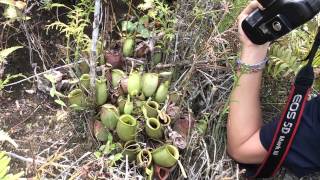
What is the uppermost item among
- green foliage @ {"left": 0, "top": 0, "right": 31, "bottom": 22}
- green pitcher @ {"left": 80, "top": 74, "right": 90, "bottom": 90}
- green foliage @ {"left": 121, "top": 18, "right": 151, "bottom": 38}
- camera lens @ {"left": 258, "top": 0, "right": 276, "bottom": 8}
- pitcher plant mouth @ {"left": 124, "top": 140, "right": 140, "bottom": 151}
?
camera lens @ {"left": 258, "top": 0, "right": 276, "bottom": 8}

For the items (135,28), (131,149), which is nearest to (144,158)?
(131,149)

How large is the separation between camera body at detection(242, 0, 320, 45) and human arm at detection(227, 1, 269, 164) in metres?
0.05

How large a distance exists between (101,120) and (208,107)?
1.42 ft

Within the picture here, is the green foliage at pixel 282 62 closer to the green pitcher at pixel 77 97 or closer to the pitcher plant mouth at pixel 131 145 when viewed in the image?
the pitcher plant mouth at pixel 131 145

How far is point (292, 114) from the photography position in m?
1.85

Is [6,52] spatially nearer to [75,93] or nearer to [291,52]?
[75,93]

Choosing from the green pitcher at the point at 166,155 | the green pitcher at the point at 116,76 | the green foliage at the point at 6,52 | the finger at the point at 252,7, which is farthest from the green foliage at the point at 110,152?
the finger at the point at 252,7

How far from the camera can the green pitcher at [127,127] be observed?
6.05ft

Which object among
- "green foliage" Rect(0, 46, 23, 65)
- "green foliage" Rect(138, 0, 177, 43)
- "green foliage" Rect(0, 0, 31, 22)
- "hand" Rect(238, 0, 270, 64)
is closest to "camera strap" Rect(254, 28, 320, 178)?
"hand" Rect(238, 0, 270, 64)

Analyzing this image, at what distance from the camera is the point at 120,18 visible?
2412 mm

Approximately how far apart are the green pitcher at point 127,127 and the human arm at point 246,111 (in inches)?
14.8

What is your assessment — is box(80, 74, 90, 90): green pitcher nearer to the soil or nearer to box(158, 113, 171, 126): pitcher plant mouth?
the soil

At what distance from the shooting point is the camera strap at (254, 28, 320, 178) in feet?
5.94

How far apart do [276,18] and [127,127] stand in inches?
25.4
